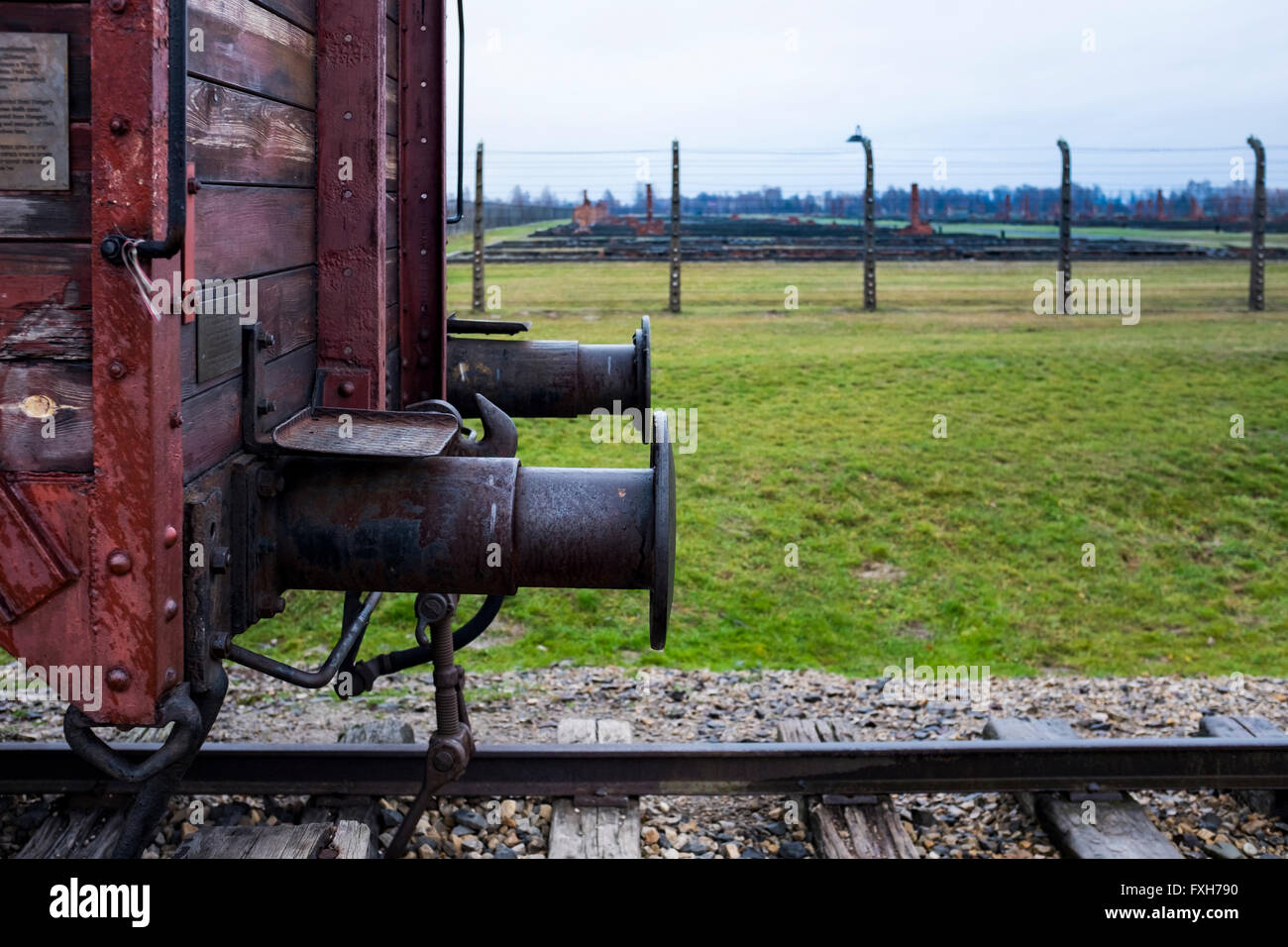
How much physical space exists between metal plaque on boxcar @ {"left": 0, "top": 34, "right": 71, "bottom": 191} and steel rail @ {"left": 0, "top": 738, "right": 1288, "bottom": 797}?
2.70 meters

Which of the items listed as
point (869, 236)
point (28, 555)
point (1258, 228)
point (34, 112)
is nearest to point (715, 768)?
point (28, 555)

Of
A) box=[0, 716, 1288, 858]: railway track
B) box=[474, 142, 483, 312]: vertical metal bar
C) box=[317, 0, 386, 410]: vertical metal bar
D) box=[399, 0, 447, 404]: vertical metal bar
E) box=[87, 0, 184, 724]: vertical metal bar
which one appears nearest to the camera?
box=[87, 0, 184, 724]: vertical metal bar

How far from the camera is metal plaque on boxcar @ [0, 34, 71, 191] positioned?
2.15 meters

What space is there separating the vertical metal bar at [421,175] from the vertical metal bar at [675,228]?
13480mm

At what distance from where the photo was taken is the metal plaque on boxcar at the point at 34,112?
2.15 m

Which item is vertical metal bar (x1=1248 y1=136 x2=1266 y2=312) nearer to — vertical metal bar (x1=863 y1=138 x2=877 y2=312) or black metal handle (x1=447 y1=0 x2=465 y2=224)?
vertical metal bar (x1=863 y1=138 x2=877 y2=312)

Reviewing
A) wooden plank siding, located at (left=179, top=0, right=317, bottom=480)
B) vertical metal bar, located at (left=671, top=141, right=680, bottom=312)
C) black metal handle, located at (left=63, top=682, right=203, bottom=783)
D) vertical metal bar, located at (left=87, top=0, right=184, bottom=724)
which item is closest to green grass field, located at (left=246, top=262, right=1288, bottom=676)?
vertical metal bar, located at (left=671, top=141, right=680, bottom=312)

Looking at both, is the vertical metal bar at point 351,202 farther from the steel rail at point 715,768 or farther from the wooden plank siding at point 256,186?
the steel rail at point 715,768

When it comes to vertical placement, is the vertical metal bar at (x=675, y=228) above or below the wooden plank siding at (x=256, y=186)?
above

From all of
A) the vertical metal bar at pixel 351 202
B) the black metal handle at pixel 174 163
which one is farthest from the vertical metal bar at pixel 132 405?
the vertical metal bar at pixel 351 202

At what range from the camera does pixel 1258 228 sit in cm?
1802

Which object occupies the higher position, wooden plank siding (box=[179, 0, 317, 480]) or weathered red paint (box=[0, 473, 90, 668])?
wooden plank siding (box=[179, 0, 317, 480])
